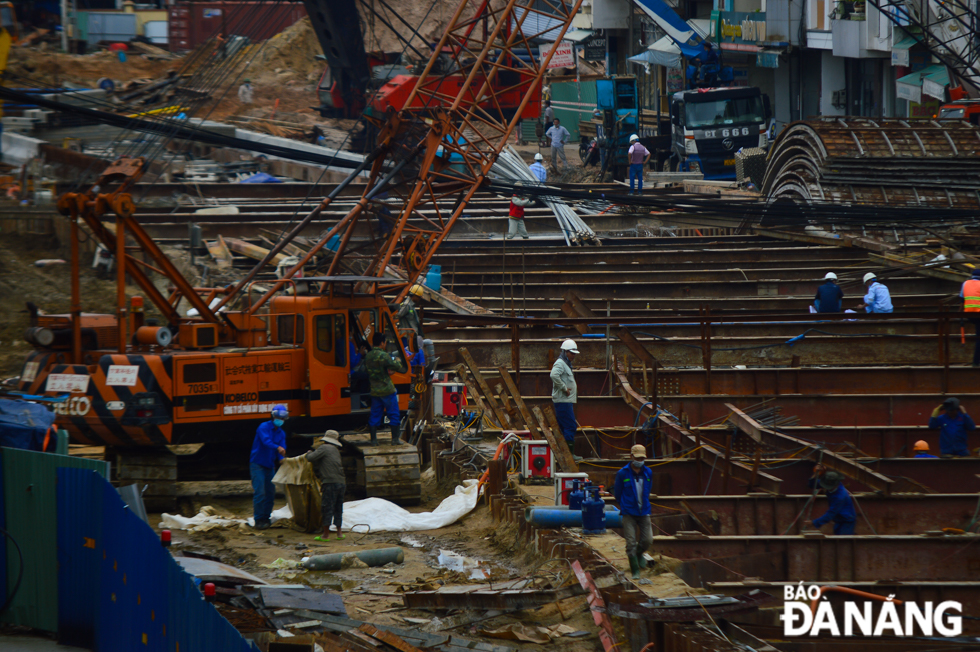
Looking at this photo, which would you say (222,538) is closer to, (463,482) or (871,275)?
(463,482)

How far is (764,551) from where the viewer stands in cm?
1128

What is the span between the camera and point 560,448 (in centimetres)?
1401

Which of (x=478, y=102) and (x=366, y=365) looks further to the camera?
(x=478, y=102)

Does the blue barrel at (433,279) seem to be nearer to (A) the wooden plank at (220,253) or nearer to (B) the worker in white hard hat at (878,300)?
(A) the wooden plank at (220,253)

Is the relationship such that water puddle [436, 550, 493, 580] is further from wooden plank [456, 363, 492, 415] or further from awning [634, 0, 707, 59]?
awning [634, 0, 707, 59]

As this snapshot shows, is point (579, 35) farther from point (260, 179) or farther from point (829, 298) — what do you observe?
point (829, 298)

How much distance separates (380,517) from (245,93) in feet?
137

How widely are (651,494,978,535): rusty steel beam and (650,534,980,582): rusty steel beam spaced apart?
1404 millimetres

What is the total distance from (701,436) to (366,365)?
17.6ft

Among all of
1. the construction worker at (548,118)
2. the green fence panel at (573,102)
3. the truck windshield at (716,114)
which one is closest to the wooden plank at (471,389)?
the truck windshield at (716,114)

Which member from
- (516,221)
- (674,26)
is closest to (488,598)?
(516,221)

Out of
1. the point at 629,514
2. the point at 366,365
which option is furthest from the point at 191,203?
the point at 629,514

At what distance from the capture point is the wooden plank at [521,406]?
14.5 metres

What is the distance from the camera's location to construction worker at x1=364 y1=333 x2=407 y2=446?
13.8 meters
